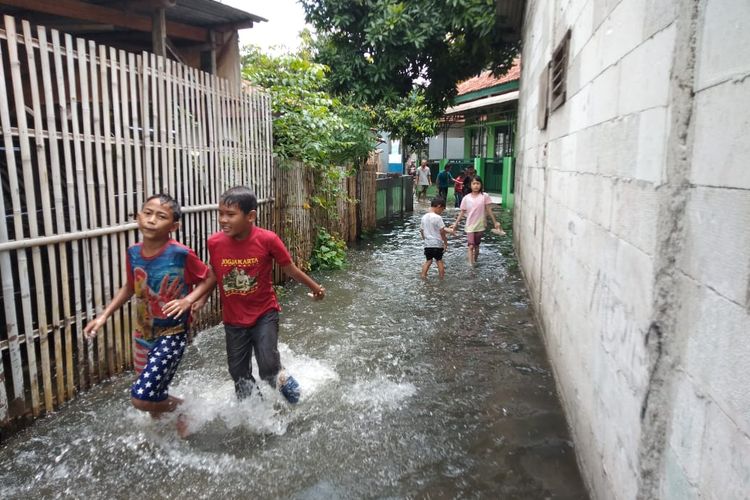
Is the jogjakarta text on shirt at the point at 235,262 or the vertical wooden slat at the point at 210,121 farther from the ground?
the vertical wooden slat at the point at 210,121

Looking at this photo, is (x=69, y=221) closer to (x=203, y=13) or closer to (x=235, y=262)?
(x=235, y=262)

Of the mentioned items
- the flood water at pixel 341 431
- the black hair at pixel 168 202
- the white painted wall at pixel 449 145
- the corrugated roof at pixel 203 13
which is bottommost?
the flood water at pixel 341 431

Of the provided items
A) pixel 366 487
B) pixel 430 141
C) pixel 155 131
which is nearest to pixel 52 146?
pixel 155 131

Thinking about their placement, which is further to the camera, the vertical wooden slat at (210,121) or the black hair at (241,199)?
the vertical wooden slat at (210,121)

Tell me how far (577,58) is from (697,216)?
2.83 m

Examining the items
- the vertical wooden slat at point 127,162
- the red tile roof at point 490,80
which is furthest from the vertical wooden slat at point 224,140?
the red tile roof at point 490,80

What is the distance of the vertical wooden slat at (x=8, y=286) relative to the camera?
10.6 ft

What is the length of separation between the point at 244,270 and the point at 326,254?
5.28m

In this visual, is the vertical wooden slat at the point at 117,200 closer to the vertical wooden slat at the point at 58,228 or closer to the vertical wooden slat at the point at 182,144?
the vertical wooden slat at the point at 58,228

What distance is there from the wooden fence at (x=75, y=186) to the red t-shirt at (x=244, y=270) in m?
1.16

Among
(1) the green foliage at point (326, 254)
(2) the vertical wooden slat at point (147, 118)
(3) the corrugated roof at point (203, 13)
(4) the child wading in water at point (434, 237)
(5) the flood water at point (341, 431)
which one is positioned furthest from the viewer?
(1) the green foliage at point (326, 254)

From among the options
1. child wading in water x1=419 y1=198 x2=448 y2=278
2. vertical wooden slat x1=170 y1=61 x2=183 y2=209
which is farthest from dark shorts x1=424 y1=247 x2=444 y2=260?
vertical wooden slat x1=170 y1=61 x2=183 y2=209

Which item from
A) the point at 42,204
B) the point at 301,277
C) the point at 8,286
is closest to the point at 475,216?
the point at 301,277

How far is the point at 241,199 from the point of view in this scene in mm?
3391
